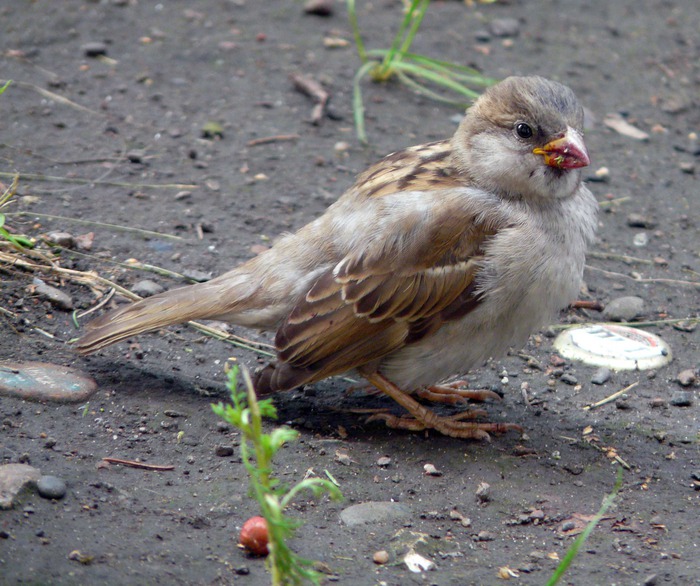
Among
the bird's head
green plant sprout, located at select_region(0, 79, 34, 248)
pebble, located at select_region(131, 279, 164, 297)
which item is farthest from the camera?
pebble, located at select_region(131, 279, 164, 297)

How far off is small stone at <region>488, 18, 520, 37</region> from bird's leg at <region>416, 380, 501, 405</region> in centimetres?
402

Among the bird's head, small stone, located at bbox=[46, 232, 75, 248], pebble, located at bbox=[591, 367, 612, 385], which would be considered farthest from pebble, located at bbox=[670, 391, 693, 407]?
small stone, located at bbox=[46, 232, 75, 248]

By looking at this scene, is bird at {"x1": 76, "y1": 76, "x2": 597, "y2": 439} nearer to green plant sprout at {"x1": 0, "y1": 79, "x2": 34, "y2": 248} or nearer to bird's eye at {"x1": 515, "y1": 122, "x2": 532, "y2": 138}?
bird's eye at {"x1": 515, "y1": 122, "x2": 532, "y2": 138}

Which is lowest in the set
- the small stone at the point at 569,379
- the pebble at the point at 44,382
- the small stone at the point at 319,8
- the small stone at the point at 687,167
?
the pebble at the point at 44,382

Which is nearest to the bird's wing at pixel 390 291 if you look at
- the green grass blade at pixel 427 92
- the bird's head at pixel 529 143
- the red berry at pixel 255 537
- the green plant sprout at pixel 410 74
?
the bird's head at pixel 529 143

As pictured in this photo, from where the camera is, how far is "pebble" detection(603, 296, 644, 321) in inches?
200

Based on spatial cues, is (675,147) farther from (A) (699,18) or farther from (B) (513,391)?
(B) (513,391)

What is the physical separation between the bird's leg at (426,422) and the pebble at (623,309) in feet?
Result: 3.69

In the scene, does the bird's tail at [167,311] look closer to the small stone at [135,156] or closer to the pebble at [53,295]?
the pebble at [53,295]

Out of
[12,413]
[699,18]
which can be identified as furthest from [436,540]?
[699,18]

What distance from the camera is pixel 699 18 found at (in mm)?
8531

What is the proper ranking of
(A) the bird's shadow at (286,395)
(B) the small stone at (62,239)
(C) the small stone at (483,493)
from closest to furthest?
(C) the small stone at (483,493) < (A) the bird's shadow at (286,395) < (B) the small stone at (62,239)

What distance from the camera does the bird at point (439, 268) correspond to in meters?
3.98

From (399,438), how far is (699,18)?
5948 millimetres
